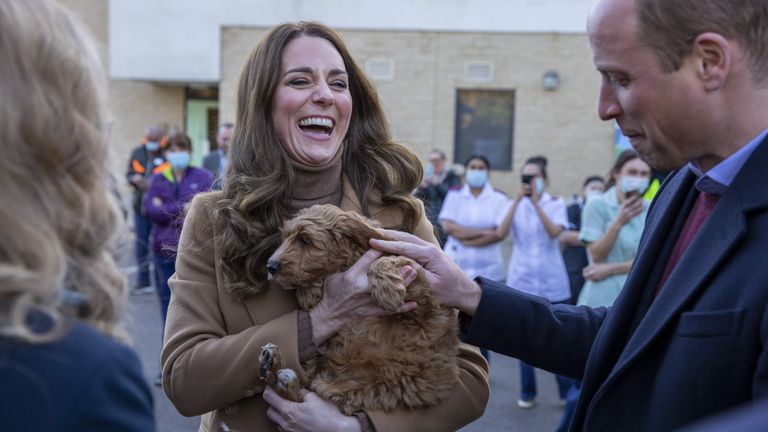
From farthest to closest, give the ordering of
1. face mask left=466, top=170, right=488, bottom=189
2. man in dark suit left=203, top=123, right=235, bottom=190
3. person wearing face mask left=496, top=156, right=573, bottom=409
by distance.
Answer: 1. man in dark suit left=203, top=123, right=235, bottom=190
2. face mask left=466, top=170, right=488, bottom=189
3. person wearing face mask left=496, top=156, right=573, bottom=409

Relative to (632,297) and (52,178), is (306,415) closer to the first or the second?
(632,297)

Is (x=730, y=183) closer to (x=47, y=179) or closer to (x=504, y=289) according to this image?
(x=504, y=289)

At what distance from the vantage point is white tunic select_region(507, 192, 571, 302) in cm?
757

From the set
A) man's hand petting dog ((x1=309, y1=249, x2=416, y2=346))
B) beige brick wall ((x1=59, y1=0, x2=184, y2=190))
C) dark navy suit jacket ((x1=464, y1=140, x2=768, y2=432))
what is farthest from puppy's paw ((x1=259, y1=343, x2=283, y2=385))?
beige brick wall ((x1=59, y1=0, x2=184, y2=190))

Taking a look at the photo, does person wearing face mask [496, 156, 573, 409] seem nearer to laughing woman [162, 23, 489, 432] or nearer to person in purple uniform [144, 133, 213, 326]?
person in purple uniform [144, 133, 213, 326]

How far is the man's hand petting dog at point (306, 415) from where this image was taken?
244 cm

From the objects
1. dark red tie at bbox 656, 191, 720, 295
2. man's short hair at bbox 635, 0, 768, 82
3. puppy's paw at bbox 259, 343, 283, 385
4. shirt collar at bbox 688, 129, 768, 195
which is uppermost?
man's short hair at bbox 635, 0, 768, 82

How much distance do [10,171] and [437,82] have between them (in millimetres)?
18250

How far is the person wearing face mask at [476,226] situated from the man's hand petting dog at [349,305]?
5.48m

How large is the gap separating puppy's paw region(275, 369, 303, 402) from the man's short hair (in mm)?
1567

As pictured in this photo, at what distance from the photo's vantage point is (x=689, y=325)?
174cm

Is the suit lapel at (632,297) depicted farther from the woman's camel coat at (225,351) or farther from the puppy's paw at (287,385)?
the puppy's paw at (287,385)

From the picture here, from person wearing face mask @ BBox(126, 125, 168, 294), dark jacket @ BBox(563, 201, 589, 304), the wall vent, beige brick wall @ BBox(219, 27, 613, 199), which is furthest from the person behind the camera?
the wall vent

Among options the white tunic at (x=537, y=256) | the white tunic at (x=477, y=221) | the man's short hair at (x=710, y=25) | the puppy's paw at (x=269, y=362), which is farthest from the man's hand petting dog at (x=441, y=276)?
the white tunic at (x=477, y=221)
